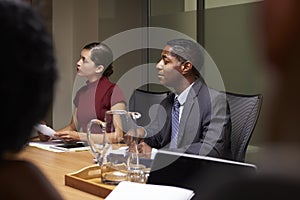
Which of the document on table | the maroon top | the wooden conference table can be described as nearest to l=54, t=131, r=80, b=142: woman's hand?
the wooden conference table

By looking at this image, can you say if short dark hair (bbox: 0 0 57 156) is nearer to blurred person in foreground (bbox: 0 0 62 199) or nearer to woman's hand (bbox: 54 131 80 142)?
blurred person in foreground (bbox: 0 0 62 199)

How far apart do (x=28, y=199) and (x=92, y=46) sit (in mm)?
2391

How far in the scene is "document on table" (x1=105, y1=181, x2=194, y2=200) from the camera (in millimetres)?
780

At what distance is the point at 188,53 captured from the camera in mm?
1967

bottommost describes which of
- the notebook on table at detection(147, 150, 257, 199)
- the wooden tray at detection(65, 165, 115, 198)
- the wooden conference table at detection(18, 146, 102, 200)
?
the wooden conference table at detection(18, 146, 102, 200)

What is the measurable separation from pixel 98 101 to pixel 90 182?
124 cm

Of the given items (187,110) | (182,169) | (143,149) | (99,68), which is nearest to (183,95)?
(187,110)

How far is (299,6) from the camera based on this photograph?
0.11 m

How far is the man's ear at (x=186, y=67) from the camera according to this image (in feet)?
6.45

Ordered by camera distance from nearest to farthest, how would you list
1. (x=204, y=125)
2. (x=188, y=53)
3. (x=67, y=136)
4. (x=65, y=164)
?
(x=65, y=164)
(x=204, y=125)
(x=188, y=53)
(x=67, y=136)

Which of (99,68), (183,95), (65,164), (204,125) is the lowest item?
(65,164)

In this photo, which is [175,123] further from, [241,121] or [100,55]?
[100,55]

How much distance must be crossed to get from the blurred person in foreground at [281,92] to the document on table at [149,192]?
634mm

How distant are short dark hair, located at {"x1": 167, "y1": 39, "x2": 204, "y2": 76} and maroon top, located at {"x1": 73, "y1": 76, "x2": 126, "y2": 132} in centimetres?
55
